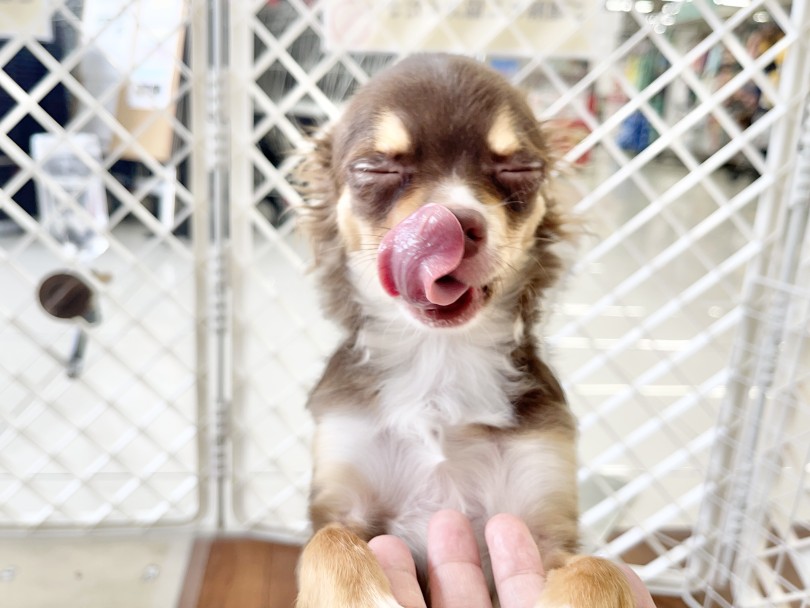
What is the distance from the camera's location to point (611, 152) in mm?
1140

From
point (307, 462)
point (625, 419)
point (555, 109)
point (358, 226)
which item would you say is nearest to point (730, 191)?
point (555, 109)

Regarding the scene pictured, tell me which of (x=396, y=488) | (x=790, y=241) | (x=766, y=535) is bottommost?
(x=766, y=535)

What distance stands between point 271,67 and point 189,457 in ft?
2.88

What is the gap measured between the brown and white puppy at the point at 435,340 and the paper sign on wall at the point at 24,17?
0.50 metres

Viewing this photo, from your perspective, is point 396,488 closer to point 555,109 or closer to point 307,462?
point 307,462

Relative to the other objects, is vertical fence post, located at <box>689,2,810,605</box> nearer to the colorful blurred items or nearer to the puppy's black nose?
the colorful blurred items

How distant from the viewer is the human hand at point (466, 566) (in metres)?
0.77

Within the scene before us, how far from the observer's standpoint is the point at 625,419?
66.1 inches

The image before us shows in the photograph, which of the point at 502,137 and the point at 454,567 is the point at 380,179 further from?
the point at 454,567

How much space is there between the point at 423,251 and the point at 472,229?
71 mm

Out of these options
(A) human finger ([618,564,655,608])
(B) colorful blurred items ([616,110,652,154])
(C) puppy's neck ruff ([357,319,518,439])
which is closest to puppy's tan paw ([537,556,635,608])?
(A) human finger ([618,564,655,608])

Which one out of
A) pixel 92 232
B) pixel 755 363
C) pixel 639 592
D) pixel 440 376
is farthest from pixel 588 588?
pixel 92 232

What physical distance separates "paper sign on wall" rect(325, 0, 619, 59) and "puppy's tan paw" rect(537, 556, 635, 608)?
2.57ft

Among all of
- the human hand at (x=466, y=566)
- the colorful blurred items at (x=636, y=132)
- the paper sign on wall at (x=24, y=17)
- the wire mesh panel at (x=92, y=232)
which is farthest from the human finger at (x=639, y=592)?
the paper sign on wall at (x=24, y=17)
